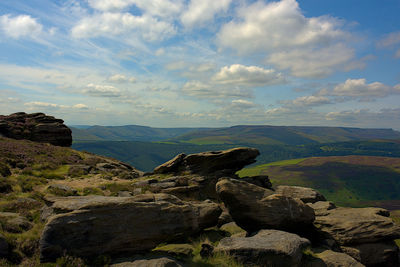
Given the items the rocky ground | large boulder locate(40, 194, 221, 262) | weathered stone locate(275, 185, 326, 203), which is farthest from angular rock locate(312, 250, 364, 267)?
weathered stone locate(275, 185, 326, 203)

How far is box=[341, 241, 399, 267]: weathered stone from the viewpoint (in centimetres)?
1802

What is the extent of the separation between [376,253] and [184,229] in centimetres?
1668

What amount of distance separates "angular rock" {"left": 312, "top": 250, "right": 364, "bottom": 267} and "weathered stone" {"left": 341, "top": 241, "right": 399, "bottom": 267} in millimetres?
2969

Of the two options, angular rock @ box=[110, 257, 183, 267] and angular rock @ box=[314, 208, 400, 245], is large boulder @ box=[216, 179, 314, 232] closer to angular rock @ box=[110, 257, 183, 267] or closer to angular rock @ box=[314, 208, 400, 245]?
angular rock @ box=[314, 208, 400, 245]

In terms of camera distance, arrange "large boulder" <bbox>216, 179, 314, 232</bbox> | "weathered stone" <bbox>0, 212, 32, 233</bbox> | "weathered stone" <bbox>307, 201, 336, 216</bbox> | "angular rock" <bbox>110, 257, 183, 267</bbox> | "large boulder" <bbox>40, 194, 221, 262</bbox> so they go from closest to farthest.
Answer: "angular rock" <bbox>110, 257, 183, 267</bbox> < "large boulder" <bbox>40, 194, 221, 262</bbox> < "weathered stone" <bbox>0, 212, 32, 233</bbox> < "large boulder" <bbox>216, 179, 314, 232</bbox> < "weathered stone" <bbox>307, 201, 336, 216</bbox>

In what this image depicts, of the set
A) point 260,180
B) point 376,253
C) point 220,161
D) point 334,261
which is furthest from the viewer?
point 260,180

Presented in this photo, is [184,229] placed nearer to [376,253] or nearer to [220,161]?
[376,253]

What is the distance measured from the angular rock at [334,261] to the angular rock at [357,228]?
3097 millimetres

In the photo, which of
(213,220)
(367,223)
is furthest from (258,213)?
(367,223)

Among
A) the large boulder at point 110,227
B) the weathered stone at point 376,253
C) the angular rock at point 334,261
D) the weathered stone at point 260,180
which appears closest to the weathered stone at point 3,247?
the large boulder at point 110,227

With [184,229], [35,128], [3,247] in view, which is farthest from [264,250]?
[35,128]

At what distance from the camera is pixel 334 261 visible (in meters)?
15.1

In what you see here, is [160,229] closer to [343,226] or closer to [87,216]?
[87,216]

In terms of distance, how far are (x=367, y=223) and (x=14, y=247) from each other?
84.2 ft
